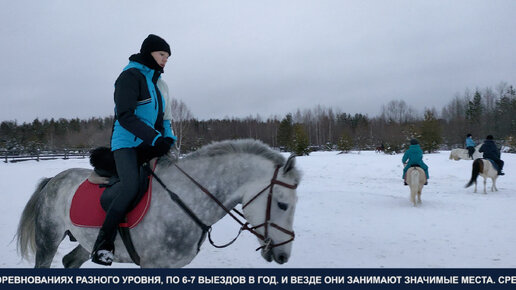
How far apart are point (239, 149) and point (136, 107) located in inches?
40.0

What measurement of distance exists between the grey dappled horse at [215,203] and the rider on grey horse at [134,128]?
0.18m

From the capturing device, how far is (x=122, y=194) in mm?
2557

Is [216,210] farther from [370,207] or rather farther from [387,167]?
[387,167]

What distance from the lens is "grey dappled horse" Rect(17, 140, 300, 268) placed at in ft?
8.40

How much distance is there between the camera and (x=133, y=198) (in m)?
2.61

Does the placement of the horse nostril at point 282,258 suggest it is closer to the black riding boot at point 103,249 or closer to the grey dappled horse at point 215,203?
the grey dappled horse at point 215,203

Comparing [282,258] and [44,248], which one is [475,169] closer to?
[282,258]

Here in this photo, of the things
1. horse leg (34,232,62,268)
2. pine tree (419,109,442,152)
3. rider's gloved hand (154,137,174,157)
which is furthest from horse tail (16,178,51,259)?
pine tree (419,109,442,152)

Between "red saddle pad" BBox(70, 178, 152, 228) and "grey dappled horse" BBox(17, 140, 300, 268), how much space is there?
0.06m

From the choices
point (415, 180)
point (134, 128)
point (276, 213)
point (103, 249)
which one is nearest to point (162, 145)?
point (134, 128)

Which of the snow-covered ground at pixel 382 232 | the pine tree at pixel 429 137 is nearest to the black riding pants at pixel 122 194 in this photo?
the snow-covered ground at pixel 382 232

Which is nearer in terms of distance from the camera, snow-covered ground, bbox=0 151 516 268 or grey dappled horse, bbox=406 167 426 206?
snow-covered ground, bbox=0 151 516 268

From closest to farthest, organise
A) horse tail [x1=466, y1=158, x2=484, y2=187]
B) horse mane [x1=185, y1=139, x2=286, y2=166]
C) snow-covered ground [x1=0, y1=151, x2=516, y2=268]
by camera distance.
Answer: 1. horse mane [x1=185, y1=139, x2=286, y2=166]
2. snow-covered ground [x1=0, y1=151, x2=516, y2=268]
3. horse tail [x1=466, y1=158, x2=484, y2=187]

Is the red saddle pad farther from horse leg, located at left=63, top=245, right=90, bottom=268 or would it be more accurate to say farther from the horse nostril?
the horse nostril
